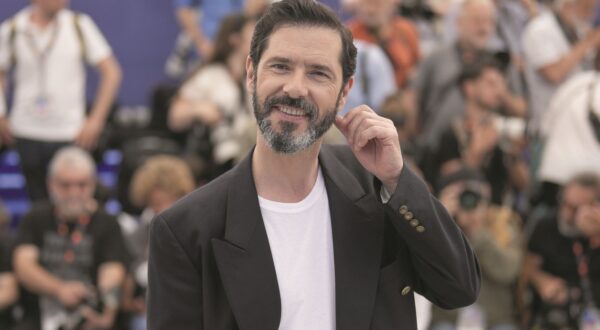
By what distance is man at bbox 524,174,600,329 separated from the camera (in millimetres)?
6836

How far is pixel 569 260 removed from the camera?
693cm

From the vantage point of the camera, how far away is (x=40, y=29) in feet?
24.6

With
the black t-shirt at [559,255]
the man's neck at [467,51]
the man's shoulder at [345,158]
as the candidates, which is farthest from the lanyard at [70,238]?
→ the man's shoulder at [345,158]

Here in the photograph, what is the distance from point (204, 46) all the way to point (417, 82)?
1771 mm

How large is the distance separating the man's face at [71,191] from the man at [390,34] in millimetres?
2578

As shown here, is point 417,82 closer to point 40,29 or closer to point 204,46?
point 204,46

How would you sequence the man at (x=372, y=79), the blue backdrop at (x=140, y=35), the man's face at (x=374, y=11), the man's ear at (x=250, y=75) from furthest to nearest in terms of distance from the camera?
1. the blue backdrop at (x=140, y=35)
2. the man's face at (x=374, y=11)
3. the man at (x=372, y=79)
4. the man's ear at (x=250, y=75)

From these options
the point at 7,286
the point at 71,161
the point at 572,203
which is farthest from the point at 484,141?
the point at 7,286

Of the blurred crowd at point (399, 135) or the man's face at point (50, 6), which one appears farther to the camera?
the man's face at point (50, 6)

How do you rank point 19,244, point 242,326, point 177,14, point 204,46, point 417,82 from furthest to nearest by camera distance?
1. point 177,14
2. point 204,46
3. point 417,82
4. point 19,244
5. point 242,326

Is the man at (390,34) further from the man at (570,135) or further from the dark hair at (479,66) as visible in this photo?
the man at (570,135)

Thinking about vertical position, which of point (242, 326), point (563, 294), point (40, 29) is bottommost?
point (563, 294)

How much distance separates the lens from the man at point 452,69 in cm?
798

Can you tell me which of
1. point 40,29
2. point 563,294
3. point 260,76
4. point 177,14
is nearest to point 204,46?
point 177,14
